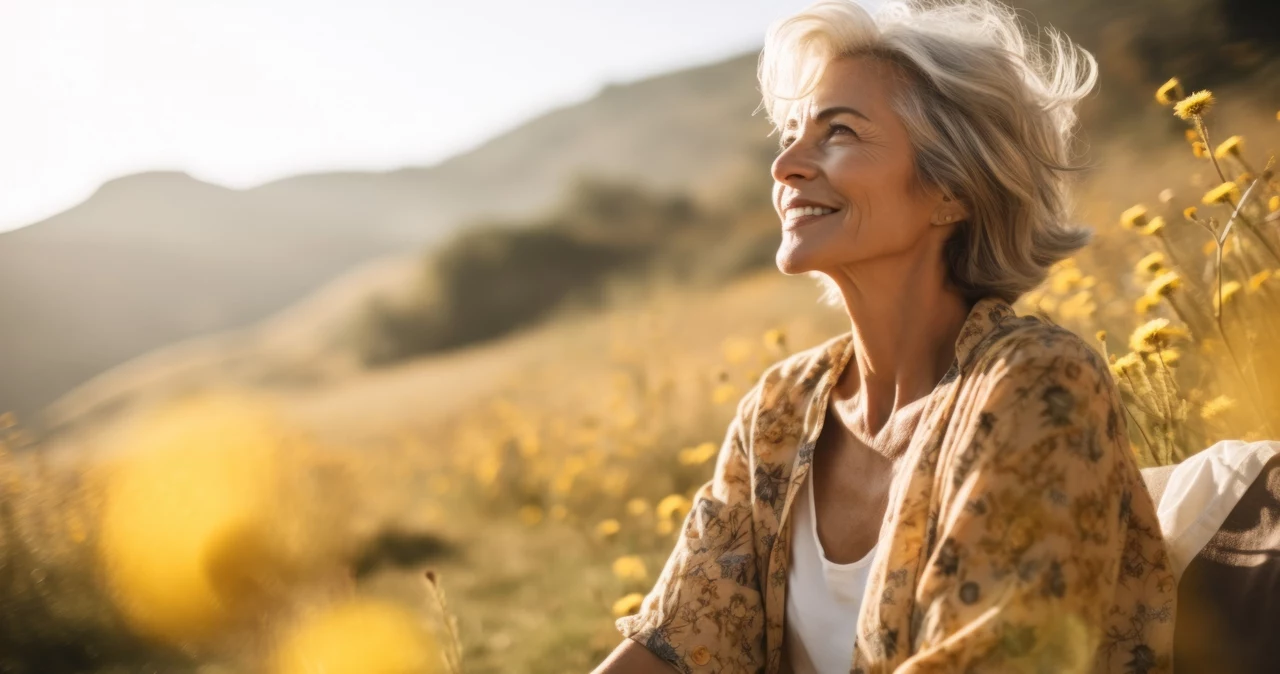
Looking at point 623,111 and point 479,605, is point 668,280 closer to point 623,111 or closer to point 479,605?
point 479,605

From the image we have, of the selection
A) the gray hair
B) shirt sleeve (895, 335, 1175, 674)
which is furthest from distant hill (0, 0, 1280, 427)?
shirt sleeve (895, 335, 1175, 674)

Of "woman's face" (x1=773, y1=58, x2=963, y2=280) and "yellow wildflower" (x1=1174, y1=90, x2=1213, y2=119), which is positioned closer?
"woman's face" (x1=773, y1=58, x2=963, y2=280)

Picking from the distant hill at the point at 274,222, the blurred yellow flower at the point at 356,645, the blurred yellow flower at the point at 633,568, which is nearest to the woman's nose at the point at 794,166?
the blurred yellow flower at the point at 633,568

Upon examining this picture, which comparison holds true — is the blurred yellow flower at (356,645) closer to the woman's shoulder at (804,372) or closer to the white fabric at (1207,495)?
the woman's shoulder at (804,372)

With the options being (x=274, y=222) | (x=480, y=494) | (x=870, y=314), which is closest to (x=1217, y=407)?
(x=870, y=314)

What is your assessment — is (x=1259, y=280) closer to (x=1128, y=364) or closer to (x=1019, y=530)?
(x=1128, y=364)

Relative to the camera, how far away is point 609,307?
9.04 meters

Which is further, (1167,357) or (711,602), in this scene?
(1167,357)

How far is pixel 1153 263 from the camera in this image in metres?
2.06

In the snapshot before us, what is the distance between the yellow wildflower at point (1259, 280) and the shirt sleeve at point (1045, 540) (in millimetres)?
899

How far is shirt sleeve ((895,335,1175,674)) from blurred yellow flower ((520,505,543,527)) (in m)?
3.34

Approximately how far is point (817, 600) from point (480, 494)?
349 cm

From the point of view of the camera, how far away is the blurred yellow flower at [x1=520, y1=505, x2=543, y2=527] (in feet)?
14.9

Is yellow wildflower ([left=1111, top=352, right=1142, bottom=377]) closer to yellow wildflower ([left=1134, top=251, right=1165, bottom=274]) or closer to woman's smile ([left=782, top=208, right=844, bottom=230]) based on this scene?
yellow wildflower ([left=1134, top=251, right=1165, bottom=274])
